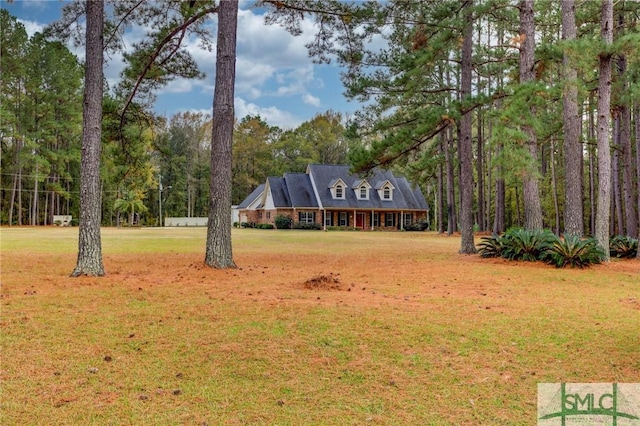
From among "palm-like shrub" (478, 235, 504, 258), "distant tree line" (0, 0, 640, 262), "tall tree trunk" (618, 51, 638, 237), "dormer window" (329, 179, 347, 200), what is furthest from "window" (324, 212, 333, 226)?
"palm-like shrub" (478, 235, 504, 258)

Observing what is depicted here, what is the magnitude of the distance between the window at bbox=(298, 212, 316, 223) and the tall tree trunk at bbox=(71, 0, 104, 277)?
1251 inches

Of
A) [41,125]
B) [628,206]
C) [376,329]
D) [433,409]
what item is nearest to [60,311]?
[376,329]

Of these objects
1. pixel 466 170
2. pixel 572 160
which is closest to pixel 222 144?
pixel 466 170

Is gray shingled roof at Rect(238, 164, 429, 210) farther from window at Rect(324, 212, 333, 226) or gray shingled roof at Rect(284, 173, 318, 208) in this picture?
window at Rect(324, 212, 333, 226)

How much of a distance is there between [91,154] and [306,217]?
32.0 meters

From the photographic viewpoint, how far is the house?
40.5 m

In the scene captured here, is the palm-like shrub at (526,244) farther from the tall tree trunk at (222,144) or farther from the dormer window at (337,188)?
the dormer window at (337,188)

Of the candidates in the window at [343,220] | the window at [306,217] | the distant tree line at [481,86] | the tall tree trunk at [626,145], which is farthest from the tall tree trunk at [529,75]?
the window at [306,217]

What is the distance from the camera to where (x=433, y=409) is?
3129mm

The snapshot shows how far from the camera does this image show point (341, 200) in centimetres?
4075

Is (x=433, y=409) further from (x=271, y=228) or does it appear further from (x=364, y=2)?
(x=271, y=228)

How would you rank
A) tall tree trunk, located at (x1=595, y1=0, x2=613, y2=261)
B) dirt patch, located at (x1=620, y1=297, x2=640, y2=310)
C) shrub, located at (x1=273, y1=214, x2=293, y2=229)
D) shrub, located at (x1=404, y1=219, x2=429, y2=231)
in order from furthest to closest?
shrub, located at (x1=404, y1=219, x2=429, y2=231), shrub, located at (x1=273, y1=214, x2=293, y2=229), tall tree trunk, located at (x1=595, y1=0, x2=613, y2=261), dirt patch, located at (x1=620, y1=297, x2=640, y2=310)

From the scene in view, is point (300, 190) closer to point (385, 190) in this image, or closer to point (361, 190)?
point (361, 190)

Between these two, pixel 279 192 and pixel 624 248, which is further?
pixel 279 192
